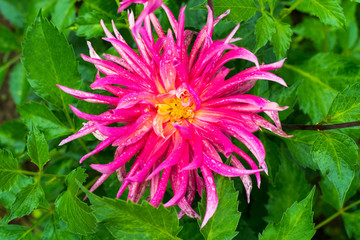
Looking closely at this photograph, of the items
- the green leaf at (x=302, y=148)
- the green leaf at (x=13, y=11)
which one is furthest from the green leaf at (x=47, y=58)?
the green leaf at (x=13, y=11)

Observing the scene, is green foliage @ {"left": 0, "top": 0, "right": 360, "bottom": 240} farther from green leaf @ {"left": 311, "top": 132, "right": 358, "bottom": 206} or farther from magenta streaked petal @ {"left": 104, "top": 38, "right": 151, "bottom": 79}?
magenta streaked petal @ {"left": 104, "top": 38, "right": 151, "bottom": 79}

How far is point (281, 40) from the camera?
97cm

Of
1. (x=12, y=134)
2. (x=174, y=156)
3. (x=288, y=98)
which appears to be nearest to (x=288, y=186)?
(x=288, y=98)

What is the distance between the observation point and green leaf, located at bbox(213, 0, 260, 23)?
92 cm

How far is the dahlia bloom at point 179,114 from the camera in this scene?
2.60 feet

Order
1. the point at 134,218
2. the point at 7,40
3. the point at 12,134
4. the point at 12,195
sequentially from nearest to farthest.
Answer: the point at 134,218 → the point at 12,195 → the point at 12,134 → the point at 7,40

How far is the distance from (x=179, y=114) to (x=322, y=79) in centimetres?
67

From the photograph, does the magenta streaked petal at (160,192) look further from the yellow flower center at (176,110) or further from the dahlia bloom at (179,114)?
the yellow flower center at (176,110)

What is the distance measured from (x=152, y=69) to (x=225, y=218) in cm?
36

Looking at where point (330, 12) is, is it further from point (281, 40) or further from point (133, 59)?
point (133, 59)

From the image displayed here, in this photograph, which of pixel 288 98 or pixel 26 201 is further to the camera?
pixel 288 98

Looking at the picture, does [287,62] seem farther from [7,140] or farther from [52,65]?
[7,140]

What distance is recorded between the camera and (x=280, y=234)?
85 cm

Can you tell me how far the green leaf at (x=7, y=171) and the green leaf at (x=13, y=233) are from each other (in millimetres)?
115
